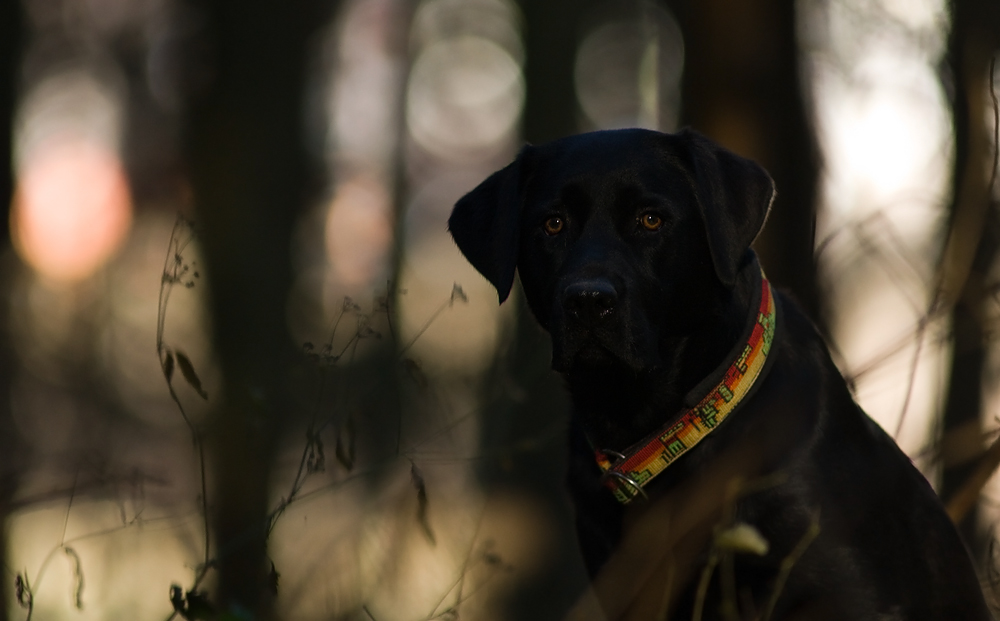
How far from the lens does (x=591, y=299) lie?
304cm

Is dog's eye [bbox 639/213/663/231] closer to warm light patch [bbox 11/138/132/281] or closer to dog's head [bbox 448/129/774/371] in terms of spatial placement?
dog's head [bbox 448/129/774/371]

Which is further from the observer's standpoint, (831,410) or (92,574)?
(92,574)

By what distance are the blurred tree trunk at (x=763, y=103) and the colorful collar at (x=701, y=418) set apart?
2022mm

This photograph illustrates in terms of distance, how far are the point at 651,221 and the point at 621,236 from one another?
110 millimetres

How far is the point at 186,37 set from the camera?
26.8 feet

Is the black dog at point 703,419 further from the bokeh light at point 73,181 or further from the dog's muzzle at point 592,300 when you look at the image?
the bokeh light at point 73,181

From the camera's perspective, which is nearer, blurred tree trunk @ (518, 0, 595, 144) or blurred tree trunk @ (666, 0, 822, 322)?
blurred tree trunk @ (666, 0, 822, 322)

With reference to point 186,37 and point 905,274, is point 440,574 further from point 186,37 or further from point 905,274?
point 186,37

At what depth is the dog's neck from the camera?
3098 millimetres

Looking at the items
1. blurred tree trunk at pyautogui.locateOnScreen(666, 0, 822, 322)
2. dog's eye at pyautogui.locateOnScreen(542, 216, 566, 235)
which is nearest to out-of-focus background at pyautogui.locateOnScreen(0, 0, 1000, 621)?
blurred tree trunk at pyautogui.locateOnScreen(666, 0, 822, 322)

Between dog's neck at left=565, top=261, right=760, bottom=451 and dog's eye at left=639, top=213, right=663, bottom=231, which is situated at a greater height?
dog's eye at left=639, top=213, right=663, bottom=231

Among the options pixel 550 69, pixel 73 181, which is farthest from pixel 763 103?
pixel 73 181

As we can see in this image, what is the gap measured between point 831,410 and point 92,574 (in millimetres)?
7214

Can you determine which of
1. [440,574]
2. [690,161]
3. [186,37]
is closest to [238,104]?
[186,37]
